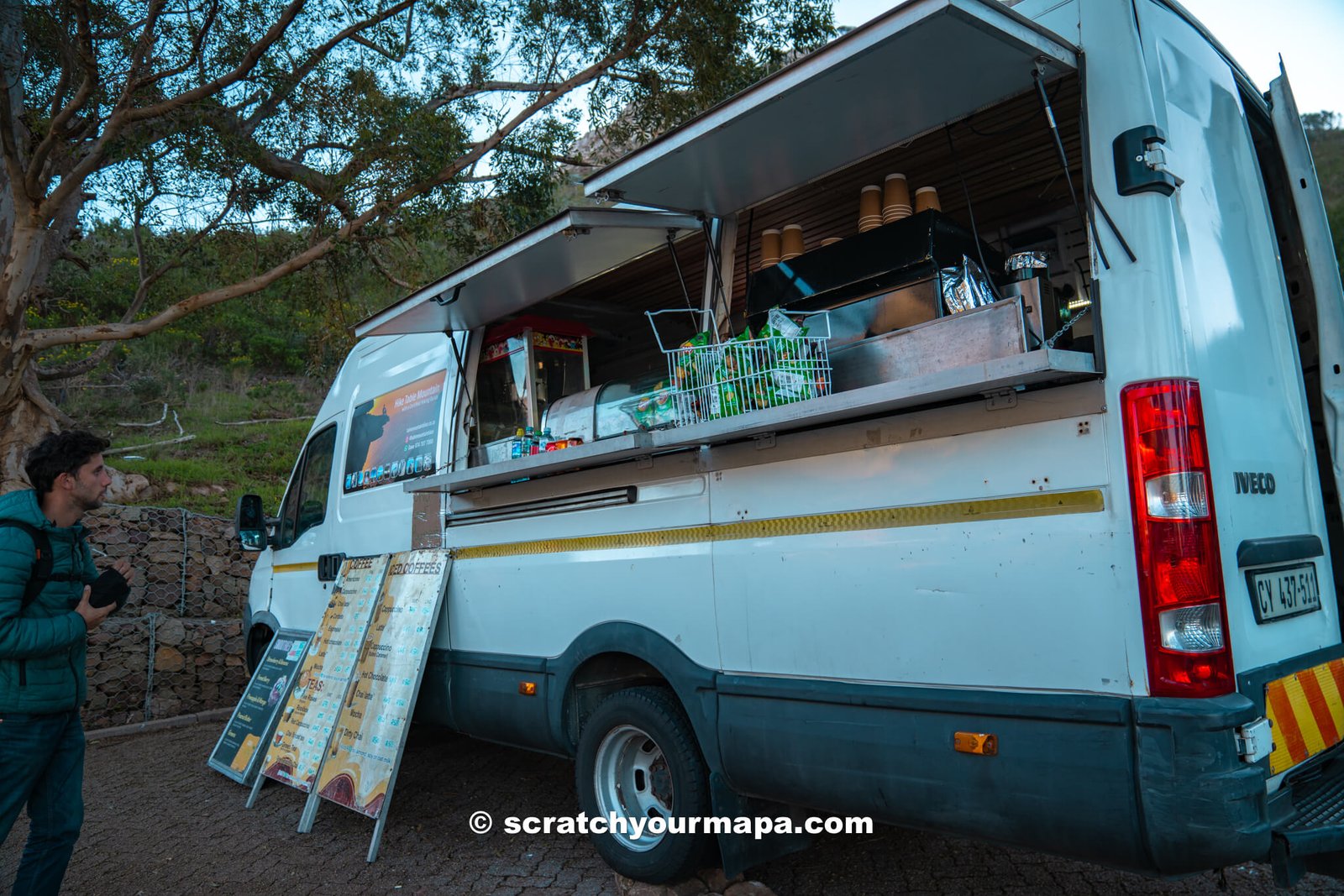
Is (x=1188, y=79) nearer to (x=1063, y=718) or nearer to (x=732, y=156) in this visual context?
(x=732, y=156)

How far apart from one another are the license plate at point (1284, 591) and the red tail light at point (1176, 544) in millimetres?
270

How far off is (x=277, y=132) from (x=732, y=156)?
939 cm

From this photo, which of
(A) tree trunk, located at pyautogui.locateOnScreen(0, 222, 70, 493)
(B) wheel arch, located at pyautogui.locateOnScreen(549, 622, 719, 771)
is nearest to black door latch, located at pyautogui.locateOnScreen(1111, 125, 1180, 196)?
(B) wheel arch, located at pyautogui.locateOnScreen(549, 622, 719, 771)

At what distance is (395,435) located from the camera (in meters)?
5.36

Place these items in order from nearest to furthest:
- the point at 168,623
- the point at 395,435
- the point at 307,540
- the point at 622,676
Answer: the point at 622,676 → the point at 395,435 → the point at 307,540 → the point at 168,623

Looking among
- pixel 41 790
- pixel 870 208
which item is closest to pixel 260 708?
pixel 41 790

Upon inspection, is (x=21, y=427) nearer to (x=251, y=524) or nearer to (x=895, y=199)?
Answer: (x=251, y=524)

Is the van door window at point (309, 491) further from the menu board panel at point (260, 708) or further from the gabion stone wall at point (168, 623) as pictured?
the gabion stone wall at point (168, 623)

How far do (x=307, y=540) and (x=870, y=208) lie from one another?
4417 millimetres

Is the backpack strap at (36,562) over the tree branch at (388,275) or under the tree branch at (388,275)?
under

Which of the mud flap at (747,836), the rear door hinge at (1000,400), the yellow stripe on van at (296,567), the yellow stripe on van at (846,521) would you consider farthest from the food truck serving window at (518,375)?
the rear door hinge at (1000,400)

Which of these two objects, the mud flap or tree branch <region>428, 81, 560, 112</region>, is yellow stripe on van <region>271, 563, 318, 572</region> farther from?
tree branch <region>428, 81, 560, 112</region>

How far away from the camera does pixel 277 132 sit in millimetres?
10758

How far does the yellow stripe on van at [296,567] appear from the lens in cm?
597
